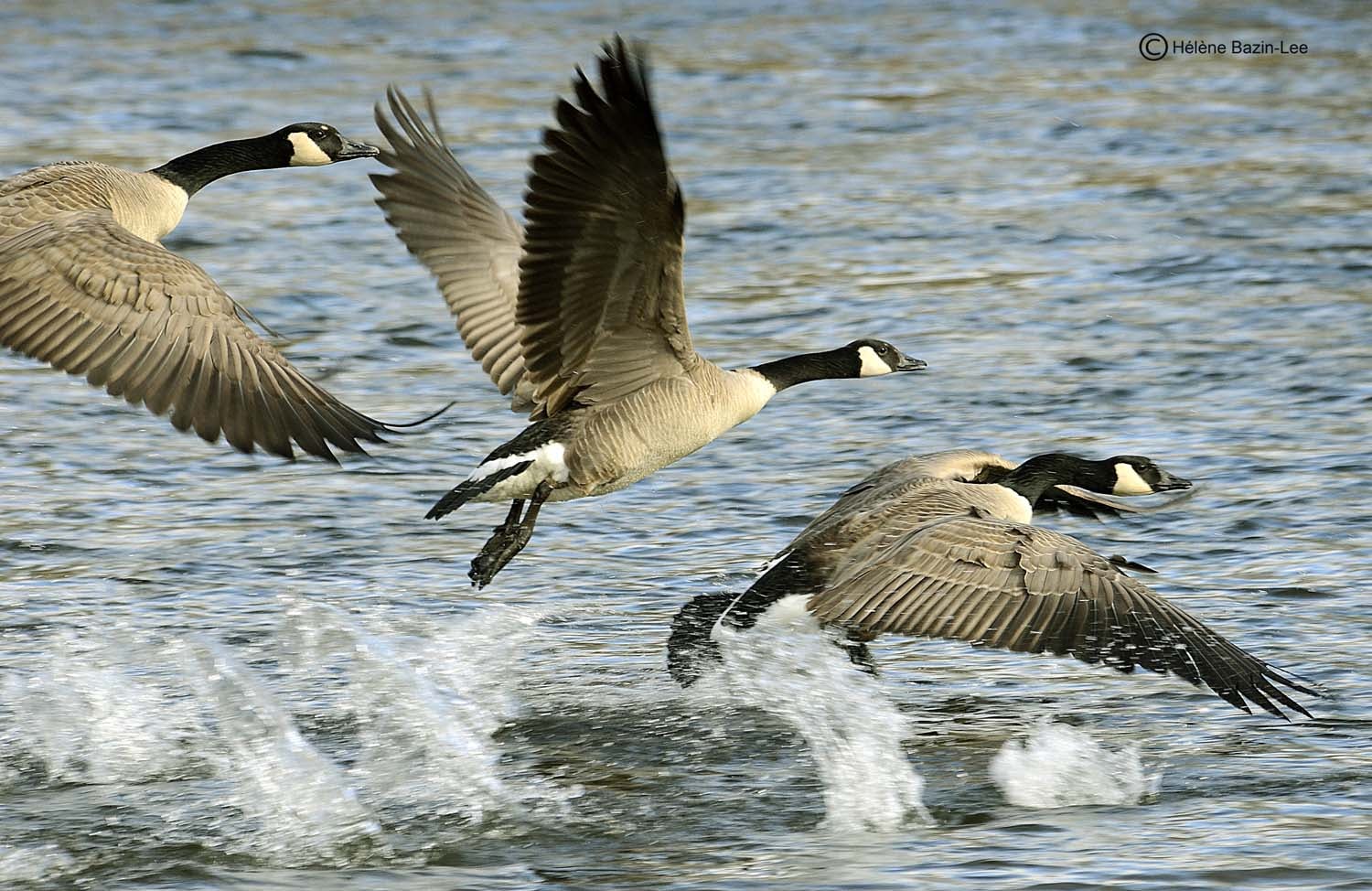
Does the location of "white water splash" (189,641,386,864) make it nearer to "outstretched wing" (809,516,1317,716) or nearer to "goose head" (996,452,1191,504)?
"outstretched wing" (809,516,1317,716)

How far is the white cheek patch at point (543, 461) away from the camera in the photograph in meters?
7.14

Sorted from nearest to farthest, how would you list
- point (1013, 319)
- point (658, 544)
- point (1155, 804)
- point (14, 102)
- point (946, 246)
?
point (1155, 804)
point (658, 544)
point (1013, 319)
point (946, 246)
point (14, 102)

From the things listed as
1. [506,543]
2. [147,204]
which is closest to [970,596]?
[506,543]

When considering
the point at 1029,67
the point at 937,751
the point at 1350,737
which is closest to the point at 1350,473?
the point at 1350,737

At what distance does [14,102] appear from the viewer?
15.5m

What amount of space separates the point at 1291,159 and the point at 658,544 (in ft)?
22.8

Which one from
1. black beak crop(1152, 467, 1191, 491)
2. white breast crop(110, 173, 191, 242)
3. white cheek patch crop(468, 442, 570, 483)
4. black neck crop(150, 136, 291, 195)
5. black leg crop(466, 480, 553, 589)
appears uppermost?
black neck crop(150, 136, 291, 195)

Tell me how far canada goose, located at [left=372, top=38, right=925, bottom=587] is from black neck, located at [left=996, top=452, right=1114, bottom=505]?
1.00 meters

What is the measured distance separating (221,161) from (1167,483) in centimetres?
384

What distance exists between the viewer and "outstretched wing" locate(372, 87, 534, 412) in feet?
26.4

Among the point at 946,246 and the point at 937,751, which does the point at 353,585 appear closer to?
the point at 937,751

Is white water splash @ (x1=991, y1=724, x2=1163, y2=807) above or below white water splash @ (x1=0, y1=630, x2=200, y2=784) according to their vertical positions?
below

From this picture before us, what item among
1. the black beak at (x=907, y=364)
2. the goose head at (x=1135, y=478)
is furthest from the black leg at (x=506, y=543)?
the goose head at (x=1135, y=478)

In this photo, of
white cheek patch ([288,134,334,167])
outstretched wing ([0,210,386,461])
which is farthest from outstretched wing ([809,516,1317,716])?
white cheek patch ([288,134,334,167])
